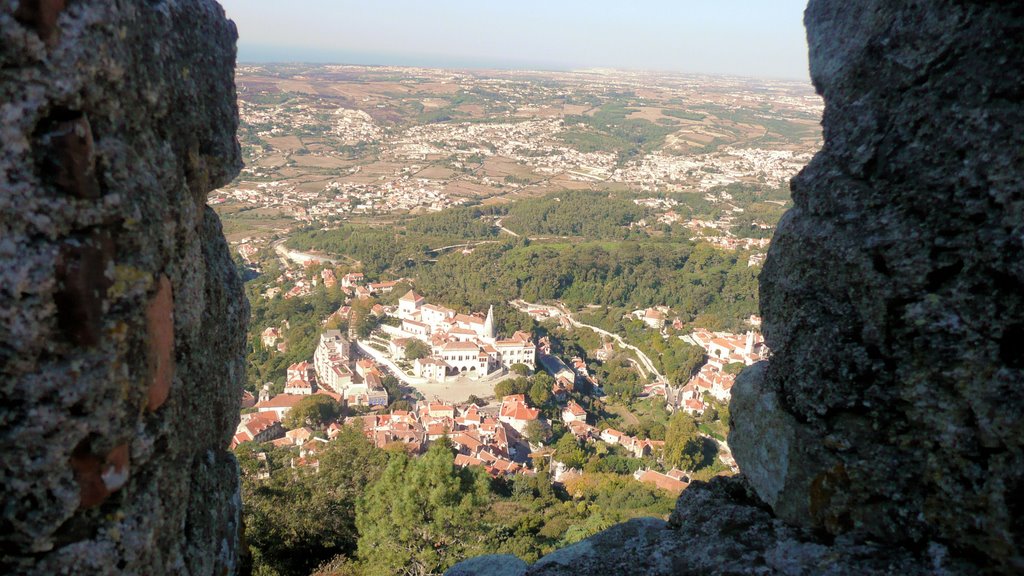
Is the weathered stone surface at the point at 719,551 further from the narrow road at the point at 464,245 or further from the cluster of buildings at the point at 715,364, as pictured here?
the narrow road at the point at 464,245

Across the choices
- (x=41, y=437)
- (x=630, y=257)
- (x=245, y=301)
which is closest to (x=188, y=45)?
(x=245, y=301)

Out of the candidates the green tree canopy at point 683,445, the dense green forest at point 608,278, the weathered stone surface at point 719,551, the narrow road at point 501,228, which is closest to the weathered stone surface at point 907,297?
the weathered stone surface at point 719,551

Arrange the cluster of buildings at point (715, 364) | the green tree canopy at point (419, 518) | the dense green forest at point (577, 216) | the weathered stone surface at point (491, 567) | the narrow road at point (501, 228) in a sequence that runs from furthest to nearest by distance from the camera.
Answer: the dense green forest at point (577, 216) < the narrow road at point (501, 228) < the cluster of buildings at point (715, 364) < the green tree canopy at point (419, 518) < the weathered stone surface at point (491, 567)

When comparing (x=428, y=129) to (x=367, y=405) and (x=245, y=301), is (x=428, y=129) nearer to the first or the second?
(x=367, y=405)

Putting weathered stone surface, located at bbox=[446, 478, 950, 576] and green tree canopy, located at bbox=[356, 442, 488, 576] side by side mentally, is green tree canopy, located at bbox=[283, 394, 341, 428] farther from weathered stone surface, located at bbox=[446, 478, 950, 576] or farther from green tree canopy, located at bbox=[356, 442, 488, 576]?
weathered stone surface, located at bbox=[446, 478, 950, 576]

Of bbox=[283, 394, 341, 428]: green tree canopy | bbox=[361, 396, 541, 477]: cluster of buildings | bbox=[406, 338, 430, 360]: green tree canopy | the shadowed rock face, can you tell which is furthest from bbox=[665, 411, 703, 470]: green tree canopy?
the shadowed rock face

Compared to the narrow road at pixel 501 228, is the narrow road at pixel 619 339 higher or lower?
lower
